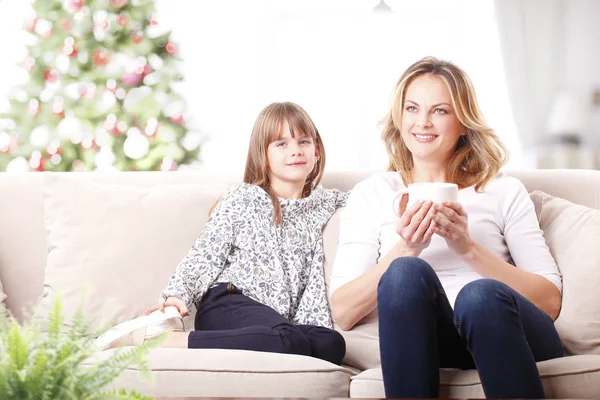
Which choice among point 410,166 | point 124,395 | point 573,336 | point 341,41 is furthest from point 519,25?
point 124,395

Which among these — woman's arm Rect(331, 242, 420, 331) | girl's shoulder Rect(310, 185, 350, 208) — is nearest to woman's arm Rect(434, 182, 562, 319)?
woman's arm Rect(331, 242, 420, 331)

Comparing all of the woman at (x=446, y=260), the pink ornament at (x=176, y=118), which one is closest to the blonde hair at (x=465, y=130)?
the woman at (x=446, y=260)

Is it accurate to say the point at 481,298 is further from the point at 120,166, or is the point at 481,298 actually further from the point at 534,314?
the point at 120,166

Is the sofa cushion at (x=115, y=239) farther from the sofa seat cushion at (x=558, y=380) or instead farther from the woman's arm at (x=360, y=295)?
the sofa seat cushion at (x=558, y=380)

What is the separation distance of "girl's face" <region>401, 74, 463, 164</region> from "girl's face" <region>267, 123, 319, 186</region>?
0.35m

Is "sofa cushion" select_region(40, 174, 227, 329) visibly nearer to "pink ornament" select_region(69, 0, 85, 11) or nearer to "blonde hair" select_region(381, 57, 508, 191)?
"blonde hair" select_region(381, 57, 508, 191)

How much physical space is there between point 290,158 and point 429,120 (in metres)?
0.44

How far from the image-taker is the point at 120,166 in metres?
3.78

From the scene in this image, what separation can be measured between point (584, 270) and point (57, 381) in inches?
51.1

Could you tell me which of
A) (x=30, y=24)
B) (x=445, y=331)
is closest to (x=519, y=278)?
(x=445, y=331)

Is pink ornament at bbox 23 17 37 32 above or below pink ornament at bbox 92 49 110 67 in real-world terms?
above

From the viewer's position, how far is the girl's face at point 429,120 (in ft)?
6.01

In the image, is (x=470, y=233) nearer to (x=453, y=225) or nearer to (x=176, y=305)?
(x=453, y=225)

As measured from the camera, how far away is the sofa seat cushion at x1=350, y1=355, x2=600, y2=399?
1.42 meters
